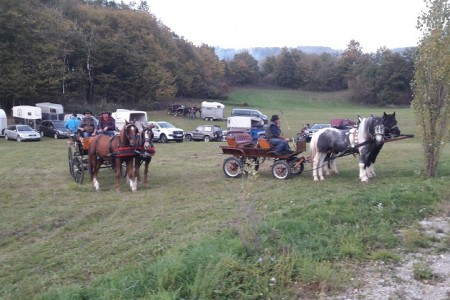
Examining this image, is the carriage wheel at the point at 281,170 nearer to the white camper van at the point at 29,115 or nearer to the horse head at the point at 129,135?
the horse head at the point at 129,135

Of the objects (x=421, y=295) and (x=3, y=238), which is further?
(x=3, y=238)

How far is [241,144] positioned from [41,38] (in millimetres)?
43553

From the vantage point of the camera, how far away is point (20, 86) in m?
47.2

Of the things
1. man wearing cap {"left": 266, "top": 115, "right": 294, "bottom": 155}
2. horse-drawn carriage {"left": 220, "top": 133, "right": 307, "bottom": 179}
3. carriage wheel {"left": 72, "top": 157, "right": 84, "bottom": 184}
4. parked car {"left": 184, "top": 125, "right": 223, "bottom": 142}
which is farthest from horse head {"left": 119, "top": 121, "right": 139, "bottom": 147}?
parked car {"left": 184, "top": 125, "right": 223, "bottom": 142}

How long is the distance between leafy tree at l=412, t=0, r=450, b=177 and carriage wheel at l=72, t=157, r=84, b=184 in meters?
9.53

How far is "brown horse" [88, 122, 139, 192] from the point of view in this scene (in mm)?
12195

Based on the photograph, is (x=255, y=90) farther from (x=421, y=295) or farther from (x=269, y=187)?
(x=421, y=295)

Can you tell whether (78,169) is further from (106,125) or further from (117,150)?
(117,150)

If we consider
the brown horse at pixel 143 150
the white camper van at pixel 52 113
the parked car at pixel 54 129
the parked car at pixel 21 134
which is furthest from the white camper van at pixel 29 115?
the brown horse at pixel 143 150

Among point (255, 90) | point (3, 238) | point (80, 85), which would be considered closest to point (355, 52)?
point (255, 90)

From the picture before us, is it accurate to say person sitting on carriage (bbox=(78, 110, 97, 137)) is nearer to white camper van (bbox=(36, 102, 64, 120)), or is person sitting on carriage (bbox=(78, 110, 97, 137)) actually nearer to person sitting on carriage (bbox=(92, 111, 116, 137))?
person sitting on carriage (bbox=(92, 111, 116, 137))

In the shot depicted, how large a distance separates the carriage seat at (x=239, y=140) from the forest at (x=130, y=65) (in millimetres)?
39749

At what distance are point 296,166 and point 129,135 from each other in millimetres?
4923

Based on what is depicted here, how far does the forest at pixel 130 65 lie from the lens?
161ft
